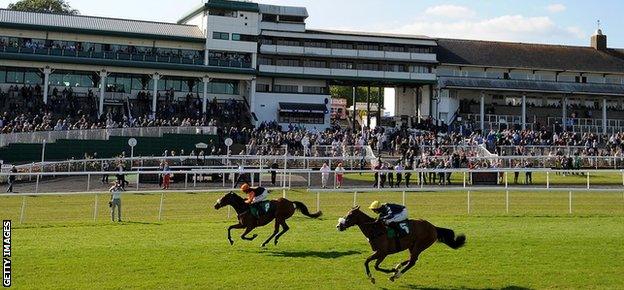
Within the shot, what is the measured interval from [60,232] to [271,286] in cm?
703

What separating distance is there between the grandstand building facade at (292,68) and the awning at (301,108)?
0.12 metres

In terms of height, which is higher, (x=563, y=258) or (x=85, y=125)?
(x=85, y=125)

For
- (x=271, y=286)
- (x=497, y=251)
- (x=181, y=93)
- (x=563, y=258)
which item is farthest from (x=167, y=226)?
(x=181, y=93)

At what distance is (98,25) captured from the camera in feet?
141

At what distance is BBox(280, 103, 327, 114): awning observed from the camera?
147ft

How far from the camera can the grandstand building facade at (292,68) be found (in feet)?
136

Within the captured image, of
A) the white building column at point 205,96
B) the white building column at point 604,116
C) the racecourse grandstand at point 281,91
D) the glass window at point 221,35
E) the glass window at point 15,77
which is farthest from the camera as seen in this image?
the white building column at point 604,116

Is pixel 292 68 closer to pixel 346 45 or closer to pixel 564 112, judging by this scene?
pixel 346 45

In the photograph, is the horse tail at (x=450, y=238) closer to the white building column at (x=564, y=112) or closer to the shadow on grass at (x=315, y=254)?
the shadow on grass at (x=315, y=254)

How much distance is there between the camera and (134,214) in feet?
58.9

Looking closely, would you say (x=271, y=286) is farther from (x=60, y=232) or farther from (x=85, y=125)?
(x=85, y=125)

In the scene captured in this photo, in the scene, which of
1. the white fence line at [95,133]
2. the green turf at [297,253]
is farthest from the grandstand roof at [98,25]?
the green turf at [297,253]

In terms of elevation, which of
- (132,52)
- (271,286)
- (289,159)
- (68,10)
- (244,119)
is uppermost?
(68,10)

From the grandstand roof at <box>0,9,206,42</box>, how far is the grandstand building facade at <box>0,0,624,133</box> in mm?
84
